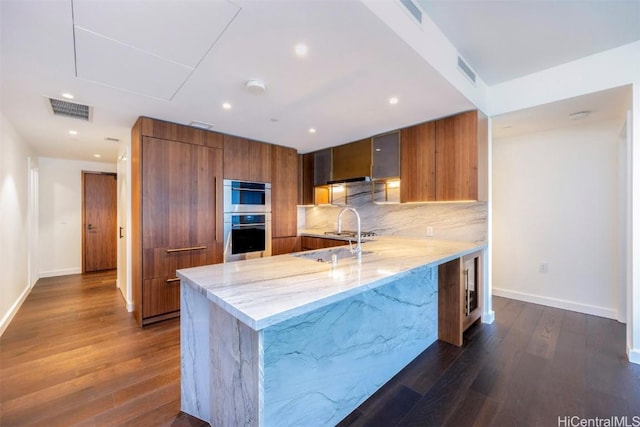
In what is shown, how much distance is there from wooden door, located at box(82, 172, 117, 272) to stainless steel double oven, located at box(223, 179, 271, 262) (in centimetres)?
405

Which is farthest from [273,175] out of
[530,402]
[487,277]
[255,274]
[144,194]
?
[530,402]

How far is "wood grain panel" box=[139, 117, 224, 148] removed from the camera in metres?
2.88

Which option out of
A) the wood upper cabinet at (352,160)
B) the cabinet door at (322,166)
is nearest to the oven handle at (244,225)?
the cabinet door at (322,166)

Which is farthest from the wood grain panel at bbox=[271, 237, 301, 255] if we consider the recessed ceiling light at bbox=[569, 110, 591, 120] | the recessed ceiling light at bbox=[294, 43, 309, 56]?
the recessed ceiling light at bbox=[569, 110, 591, 120]

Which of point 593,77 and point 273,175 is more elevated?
point 593,77

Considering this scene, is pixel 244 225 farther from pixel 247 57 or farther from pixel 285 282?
pixel 285 282

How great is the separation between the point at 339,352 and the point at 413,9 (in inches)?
85.8

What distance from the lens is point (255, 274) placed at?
59.3 inches

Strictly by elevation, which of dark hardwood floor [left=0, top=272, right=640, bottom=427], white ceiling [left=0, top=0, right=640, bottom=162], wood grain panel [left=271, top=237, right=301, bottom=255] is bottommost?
dark hardwood floor [left=0, top=272, right=640, bottom=427]

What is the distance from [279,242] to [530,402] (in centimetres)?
324

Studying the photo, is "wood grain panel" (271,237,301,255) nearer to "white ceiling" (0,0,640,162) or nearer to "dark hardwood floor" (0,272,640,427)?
"dark hardwood floor" (0,272,640,427)

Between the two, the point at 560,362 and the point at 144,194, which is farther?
the point at 144,194

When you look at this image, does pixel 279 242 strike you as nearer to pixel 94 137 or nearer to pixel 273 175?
pixel 273 175

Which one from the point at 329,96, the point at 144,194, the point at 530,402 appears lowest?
the point at 530,402
